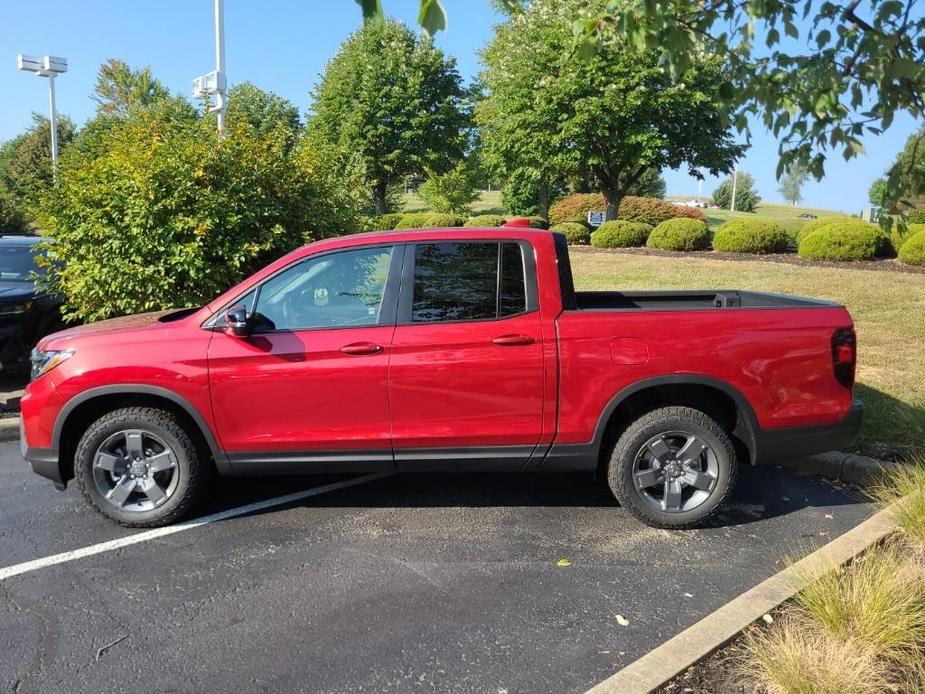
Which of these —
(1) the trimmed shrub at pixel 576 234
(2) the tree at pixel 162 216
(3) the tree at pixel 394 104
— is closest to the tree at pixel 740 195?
(3) the tree at pixel 394 104

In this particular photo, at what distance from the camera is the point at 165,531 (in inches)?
176

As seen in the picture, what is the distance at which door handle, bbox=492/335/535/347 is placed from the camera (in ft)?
13.8

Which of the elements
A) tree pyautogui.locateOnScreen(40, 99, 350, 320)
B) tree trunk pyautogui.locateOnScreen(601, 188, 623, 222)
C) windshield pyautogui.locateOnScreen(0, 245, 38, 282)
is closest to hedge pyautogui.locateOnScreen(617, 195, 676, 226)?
tree trunk pyautogui.locateOnScreen(601, 188, 623, 222)

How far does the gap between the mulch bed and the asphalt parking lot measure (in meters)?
12.5

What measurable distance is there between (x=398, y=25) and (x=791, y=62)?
42.2 metres

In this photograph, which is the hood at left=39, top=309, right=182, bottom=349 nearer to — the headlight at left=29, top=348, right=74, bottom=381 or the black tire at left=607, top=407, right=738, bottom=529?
the headlight at left=29, top=348, right=74, bottom=381

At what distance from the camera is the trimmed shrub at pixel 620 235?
2177 centimetres

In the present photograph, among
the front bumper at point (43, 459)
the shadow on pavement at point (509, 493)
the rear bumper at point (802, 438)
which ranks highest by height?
the rear bumper at point (802, 438)

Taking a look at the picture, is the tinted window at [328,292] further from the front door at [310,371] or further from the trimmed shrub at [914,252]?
the trimmed shrub at [914,252]

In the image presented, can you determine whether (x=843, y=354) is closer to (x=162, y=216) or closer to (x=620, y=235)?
(x=162, y=216)

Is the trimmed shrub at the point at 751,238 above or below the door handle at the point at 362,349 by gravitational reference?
above

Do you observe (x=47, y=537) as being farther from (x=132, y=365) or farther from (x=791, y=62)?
(x=791, y=62)

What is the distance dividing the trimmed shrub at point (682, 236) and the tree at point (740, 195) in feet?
219

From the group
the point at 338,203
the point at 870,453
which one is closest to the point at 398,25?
the point at 338,203
